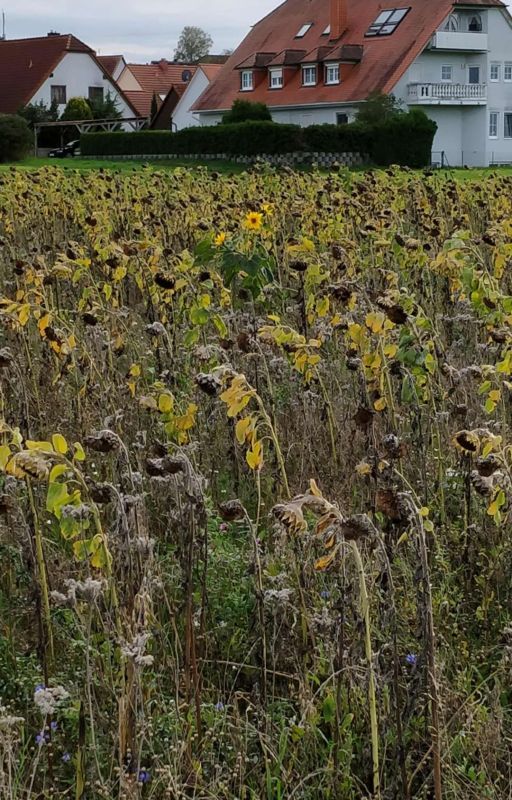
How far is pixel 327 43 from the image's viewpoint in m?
50.2

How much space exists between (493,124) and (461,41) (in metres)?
3.92

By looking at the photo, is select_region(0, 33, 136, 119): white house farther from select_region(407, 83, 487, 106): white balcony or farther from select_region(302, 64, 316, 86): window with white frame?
select_region(407, 83, 487, 106): white balcony

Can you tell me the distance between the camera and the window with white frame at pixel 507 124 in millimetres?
51781

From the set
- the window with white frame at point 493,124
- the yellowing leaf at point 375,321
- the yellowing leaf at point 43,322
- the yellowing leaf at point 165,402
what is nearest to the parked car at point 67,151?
the window with white frame at point 493,124

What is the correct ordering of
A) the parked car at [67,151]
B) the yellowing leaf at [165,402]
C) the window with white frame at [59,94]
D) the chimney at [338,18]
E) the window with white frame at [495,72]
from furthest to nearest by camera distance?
the window with white frame at [59,94] < the window with white frame at [495,72] < the chimney at [338,18] < the parked car at [67,151] < the yellowing leaf at [165,402]

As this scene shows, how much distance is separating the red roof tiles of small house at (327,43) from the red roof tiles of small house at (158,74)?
18.7 meters

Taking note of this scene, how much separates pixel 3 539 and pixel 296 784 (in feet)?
4.74

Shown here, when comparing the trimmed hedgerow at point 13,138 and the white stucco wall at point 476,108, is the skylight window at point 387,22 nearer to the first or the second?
the white stucco wall at point 476,108

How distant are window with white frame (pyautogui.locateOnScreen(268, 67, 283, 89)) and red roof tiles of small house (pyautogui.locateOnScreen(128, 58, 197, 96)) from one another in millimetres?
21977

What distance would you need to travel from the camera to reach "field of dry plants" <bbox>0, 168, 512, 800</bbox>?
2498mm

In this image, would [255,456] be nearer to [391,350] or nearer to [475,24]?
[391,350]

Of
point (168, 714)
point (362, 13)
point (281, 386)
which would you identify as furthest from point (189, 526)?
point (362, 13)

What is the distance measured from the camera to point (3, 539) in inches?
146

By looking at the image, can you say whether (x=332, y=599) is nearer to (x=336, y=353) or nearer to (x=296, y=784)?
(x=296, y=784)
